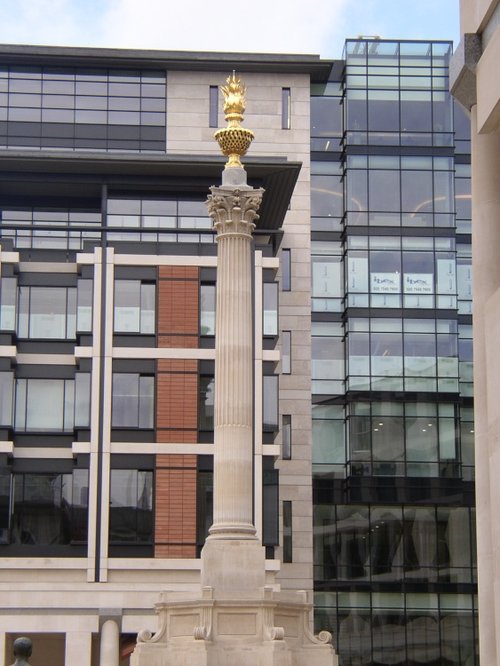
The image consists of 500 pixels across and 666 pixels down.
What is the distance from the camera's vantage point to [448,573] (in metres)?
75.2

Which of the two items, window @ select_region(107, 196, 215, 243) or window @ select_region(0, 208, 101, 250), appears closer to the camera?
window @ select_region(107, 196, 215, 243)

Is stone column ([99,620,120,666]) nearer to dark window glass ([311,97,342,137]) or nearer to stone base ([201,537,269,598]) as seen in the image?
stone base ([201,537,269,598])

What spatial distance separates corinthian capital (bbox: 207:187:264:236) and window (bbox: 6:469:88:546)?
21.3 meters

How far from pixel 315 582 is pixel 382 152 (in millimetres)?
23801

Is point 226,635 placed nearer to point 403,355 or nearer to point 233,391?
point 233,391

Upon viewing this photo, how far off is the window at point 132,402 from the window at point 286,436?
468 inches

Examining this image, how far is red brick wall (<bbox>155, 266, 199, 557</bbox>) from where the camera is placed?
209 ft

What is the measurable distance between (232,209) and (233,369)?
5239mm

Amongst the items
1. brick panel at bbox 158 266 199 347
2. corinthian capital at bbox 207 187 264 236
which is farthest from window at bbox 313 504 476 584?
corinthian capital at bbox 207 187 264 236

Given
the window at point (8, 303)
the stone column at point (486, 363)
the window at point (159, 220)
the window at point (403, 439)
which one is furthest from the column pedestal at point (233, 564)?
the window at point (403, 439)

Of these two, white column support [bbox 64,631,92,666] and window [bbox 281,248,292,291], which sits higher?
window [bbox 281,248,292,291]

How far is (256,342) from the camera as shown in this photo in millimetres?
65562

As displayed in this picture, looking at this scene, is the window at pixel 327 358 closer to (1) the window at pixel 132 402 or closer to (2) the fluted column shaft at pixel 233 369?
(1) the window at pixel 132 402

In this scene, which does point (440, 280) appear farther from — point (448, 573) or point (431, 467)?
point (448, 573)
